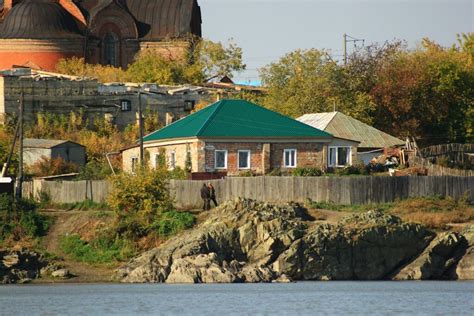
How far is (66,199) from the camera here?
67.4m

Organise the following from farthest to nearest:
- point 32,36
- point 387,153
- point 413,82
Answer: point 32,36, point 413,82, point 387,153

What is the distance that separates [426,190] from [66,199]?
14440mm

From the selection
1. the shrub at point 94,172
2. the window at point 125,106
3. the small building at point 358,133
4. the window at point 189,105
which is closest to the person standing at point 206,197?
the shrub at point 94,172

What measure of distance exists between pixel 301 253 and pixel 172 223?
6.24m

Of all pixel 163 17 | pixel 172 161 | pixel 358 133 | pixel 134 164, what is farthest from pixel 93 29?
pixel 134 164

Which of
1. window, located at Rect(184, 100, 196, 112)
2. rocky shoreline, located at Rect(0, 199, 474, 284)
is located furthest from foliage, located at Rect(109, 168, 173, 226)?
window, located at Rect(184, 100, 196, 112)

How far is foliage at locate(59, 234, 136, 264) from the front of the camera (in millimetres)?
59156

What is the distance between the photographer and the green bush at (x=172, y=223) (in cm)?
6009

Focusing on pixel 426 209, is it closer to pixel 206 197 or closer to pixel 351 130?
pixel 206 197

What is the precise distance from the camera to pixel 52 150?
2975 inches

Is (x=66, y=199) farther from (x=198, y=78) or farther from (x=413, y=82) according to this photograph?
(x=198, y=78)

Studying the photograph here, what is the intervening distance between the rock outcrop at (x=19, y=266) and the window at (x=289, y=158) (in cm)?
1502

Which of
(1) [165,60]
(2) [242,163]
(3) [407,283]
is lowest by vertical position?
(3) [407,283]

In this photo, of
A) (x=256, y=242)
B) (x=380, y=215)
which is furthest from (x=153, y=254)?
(x=380, y=215)
